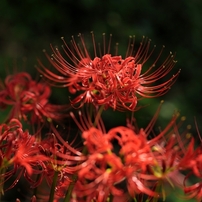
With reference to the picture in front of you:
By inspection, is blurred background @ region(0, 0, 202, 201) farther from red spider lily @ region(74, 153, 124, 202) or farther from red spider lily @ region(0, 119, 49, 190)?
red spider lily @ region(74, 153, 124, 202)

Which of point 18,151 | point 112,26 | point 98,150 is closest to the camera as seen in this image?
point 98,150

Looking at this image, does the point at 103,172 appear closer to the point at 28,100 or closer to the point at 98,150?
the point at 98,150

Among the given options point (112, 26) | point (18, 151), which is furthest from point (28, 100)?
point (112, 26)

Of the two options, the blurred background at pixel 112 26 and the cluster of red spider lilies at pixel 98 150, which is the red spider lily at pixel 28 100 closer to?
the cluster of red spider lilies at pixel 98 150

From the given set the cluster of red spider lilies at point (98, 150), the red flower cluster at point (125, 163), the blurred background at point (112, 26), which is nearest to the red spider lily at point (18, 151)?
the cluster of red spider lilies at point (98, 150)

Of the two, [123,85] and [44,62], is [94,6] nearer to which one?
[44,62]

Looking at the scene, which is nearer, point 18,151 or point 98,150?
point 98,150

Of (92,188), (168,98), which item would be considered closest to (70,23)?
(168,98)
